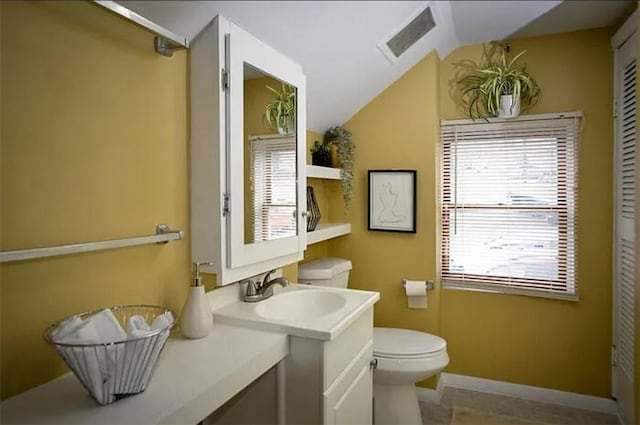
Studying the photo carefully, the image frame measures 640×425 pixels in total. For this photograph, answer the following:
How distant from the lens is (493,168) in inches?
104

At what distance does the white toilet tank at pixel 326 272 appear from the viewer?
241cm

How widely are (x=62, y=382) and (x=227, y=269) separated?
58 cm

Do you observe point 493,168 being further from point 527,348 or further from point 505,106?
point 527,348

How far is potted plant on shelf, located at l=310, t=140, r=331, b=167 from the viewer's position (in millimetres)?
2578

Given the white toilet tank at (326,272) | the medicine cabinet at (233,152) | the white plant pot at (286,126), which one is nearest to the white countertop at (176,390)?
the medicine cabinet at (233,152)

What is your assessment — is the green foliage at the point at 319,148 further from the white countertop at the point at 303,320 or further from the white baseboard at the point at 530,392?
the white baseboard at the point at 530,392

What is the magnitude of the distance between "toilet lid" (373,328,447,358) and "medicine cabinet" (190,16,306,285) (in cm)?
86

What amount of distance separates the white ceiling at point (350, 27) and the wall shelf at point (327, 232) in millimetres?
649

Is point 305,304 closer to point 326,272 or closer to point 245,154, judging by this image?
point 326,272

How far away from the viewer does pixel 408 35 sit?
2.27 meters

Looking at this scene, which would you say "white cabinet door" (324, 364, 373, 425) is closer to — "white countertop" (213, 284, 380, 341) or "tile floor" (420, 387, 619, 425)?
"white countertop" (213, 284, 380, 341)

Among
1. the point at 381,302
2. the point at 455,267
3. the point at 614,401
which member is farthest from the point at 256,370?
the point at 614,401

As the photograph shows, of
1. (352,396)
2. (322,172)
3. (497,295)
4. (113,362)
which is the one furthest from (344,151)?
(113,362)

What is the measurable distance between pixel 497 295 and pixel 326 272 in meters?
1.16
